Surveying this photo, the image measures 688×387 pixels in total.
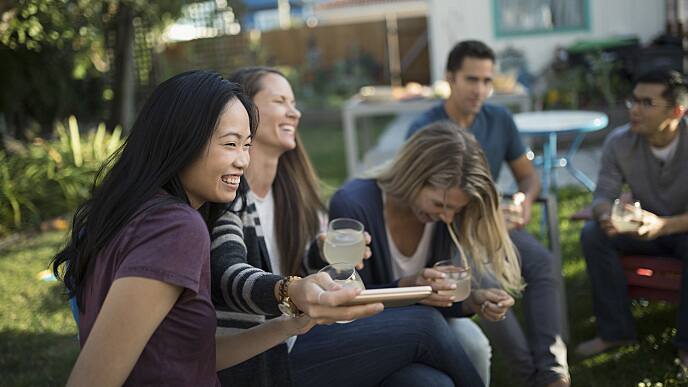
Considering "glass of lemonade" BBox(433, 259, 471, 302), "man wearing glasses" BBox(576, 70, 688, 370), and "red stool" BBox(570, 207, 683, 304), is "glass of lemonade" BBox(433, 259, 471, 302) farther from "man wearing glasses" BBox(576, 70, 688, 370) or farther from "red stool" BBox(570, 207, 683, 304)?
"red stool" BBox(570, 207, 683, 304)

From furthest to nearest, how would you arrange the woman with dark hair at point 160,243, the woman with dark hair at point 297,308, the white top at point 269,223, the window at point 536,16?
the window at point 536,16, the white top at point 269,223, the woman with dark hair at point 297,308, the woman with dark hair at point 160,243

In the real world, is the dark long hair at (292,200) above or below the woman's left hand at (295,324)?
above

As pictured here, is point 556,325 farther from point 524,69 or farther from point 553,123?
point 524,69

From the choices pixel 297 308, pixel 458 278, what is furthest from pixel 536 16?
pixel 297 308

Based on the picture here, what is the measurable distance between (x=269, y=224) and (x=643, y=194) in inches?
83.8

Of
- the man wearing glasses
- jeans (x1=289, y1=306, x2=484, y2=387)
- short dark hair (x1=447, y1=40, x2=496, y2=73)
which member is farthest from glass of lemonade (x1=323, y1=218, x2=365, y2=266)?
short dark hair (x1=447, y1=40, x2=496, y2=73)

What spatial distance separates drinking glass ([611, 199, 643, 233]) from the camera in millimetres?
3500

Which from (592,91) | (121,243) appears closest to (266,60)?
(592,91)

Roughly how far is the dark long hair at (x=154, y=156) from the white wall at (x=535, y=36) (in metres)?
10.2

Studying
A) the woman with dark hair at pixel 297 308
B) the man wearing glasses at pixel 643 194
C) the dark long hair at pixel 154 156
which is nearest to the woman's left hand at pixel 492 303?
the woman with dark hair at pixel 297 308

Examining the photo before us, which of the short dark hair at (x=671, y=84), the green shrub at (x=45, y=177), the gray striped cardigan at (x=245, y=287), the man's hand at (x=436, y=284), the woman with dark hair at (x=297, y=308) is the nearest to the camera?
the gray striped cardigan at (x=245, y=287)

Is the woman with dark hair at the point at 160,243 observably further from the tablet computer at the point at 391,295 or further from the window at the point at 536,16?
the window at the point at 536,16

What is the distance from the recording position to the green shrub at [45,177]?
689 cm

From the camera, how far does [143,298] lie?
168 centimetres
